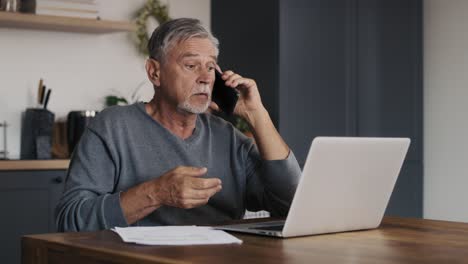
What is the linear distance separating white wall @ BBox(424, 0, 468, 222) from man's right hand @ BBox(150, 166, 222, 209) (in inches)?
149

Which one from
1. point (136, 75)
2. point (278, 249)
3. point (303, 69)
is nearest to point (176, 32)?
point (278, 249)

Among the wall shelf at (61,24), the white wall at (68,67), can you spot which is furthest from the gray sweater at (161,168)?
the white wall at (68,67)

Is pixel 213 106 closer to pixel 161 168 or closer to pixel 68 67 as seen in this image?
pixel 161 168

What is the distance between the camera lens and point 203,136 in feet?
8.83

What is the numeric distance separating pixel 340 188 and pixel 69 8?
2876 mm

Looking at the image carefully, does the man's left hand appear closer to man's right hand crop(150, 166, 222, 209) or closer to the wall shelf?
man's right hand crop(150, 166, 222, 209)

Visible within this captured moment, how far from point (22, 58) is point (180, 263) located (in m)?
3.34

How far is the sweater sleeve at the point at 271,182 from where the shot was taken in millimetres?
2562

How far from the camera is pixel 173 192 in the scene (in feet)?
6.91

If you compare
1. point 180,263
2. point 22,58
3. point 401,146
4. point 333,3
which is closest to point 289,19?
point 333,3

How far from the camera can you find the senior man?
2.46 m

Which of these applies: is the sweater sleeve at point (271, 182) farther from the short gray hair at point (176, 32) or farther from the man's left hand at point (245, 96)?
the short gray hair at point (176, 32)

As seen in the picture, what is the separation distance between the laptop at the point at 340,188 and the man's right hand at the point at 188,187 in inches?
3.8

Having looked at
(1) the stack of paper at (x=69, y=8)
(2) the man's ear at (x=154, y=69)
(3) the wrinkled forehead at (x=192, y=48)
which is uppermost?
(1) the stack of paper at (x=69, y=8)
